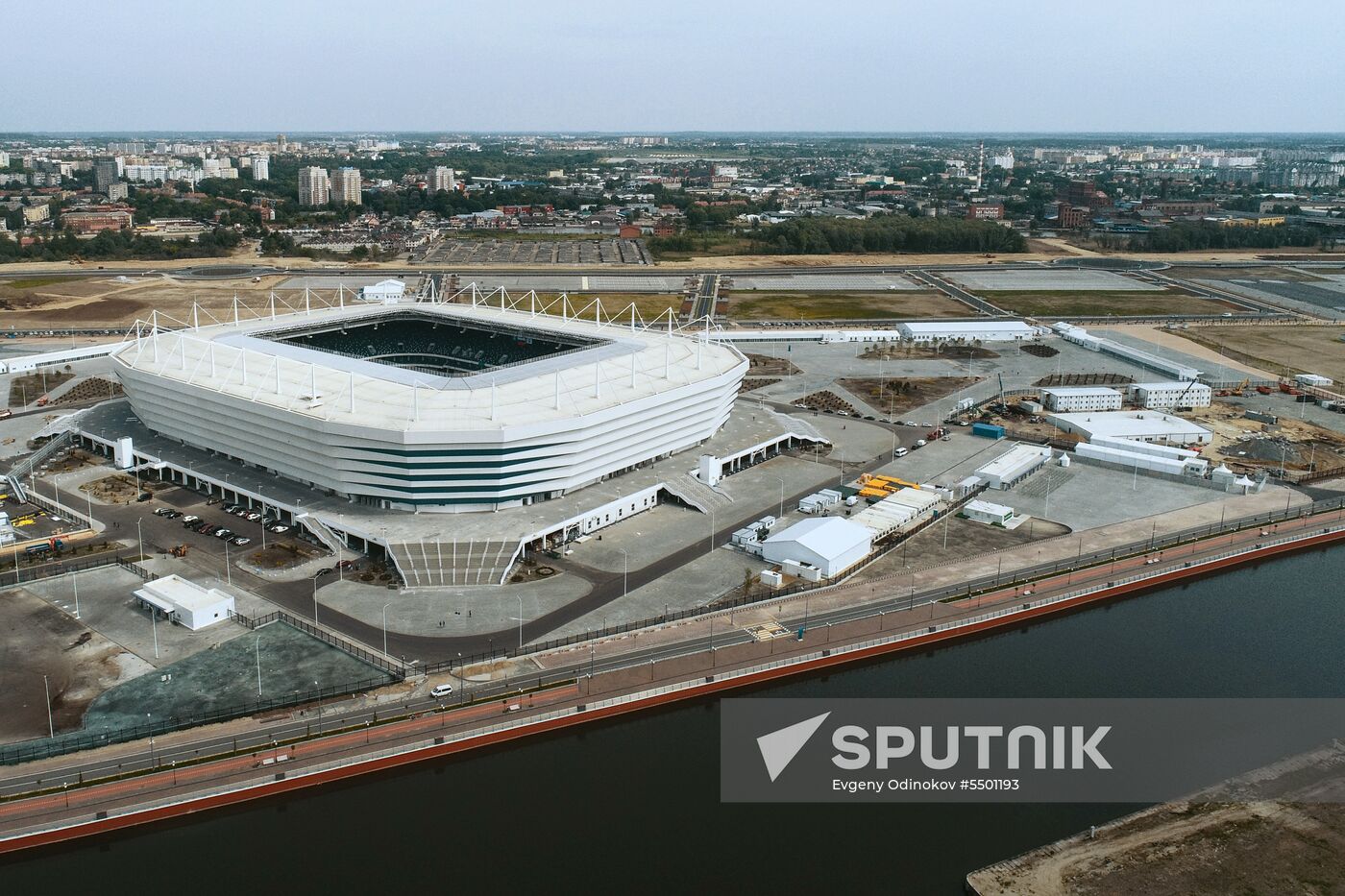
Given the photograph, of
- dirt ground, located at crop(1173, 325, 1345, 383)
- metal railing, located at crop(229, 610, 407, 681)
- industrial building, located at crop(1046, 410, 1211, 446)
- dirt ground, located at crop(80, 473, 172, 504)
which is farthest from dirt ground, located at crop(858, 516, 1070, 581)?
dirt ground, located at crop(1173, 325, 1345, 383)

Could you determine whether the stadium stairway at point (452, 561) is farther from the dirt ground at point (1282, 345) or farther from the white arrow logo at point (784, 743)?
the dirt ground at point (1282, 345)

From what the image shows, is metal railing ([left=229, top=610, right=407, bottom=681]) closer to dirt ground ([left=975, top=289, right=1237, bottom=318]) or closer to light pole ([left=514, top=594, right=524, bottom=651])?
light pole ([left=514, top=594, right=524, bottom=651])

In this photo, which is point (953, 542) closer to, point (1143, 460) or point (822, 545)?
point (822, 545)

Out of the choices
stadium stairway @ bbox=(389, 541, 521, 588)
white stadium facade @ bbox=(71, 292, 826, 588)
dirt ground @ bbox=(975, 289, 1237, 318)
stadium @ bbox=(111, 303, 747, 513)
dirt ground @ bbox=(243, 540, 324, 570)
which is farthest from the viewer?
dirt ground @ bbox=(975, 289, 1237, 318)

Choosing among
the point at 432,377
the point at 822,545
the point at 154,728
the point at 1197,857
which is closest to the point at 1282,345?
the point at 822,545

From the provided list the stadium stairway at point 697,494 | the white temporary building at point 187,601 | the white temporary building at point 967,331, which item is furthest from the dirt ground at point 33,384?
the white temporary building at point 967,331

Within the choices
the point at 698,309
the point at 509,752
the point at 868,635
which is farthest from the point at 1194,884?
the point at 698,309

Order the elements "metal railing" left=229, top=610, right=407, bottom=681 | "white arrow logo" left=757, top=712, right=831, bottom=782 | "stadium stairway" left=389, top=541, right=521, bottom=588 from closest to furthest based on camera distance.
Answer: "white arrow logo" left=757, top=712, right=831, bottom=782
"metal railing" left=229, top=610, right=407, bottom=681
"stadium stairway" left=389, top=541, right=521, bottom=588
